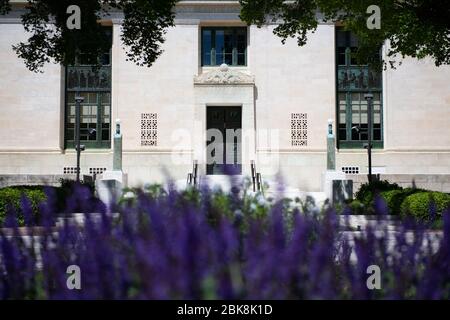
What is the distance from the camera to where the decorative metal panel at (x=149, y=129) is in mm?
32219

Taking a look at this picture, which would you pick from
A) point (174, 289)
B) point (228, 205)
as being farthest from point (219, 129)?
Answer: point (174, 289)

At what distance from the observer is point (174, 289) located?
2713 millimetres

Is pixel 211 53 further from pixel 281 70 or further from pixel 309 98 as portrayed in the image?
pixel 309 98

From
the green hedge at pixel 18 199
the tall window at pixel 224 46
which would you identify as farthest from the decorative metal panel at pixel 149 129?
the green hedge at pixel 18 199

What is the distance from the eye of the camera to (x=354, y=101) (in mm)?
33156

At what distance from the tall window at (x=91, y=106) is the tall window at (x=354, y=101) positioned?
13615 mm

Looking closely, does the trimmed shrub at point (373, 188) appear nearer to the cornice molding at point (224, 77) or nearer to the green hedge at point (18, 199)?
the cornice molding at point (224, 77)

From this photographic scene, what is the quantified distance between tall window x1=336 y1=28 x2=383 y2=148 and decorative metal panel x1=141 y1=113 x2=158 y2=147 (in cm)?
1064

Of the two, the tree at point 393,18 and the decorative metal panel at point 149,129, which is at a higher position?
the tree at point 393,18

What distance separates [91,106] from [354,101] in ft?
50.8

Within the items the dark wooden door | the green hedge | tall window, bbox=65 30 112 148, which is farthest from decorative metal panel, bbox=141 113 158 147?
the green hedge

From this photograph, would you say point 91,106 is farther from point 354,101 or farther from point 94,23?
point 94,23

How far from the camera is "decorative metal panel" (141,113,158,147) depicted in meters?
32.2
